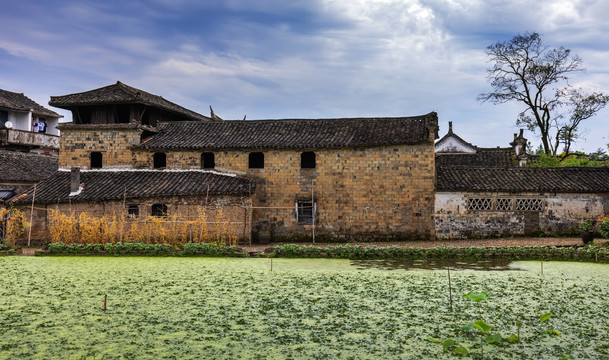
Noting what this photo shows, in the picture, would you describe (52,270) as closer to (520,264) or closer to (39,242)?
(39,242)

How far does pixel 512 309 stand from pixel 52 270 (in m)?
10.4

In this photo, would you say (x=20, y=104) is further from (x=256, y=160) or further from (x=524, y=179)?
(x=524, y=179)

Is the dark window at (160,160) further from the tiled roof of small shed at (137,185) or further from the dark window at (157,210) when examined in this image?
the dark window at (157,210)

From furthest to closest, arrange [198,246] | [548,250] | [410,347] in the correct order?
[198,246] < [548,250] < [410,347]

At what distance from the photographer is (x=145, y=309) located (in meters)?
7.86

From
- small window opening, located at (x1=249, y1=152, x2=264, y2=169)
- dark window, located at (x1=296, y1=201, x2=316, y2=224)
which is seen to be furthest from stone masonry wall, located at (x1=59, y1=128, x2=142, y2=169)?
dark window, located at (x1=296, y1=201, x2=316, y2=224)

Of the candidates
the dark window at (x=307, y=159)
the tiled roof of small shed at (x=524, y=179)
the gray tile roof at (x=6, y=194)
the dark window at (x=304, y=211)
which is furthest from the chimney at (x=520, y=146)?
the gray tile roof at (x=6, y=194)

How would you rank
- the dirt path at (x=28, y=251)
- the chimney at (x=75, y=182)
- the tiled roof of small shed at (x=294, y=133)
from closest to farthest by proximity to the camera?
the dirt path at (x=28, y=251)
the chimney at (x=75, y=182)
the tiled roof of small shed at (x=294, y=133)

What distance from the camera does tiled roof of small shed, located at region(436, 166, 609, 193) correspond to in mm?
18141

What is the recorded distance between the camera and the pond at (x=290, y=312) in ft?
19.6

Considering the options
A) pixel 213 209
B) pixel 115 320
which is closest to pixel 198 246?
pixel 213 209

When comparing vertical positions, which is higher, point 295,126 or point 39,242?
point 295,126

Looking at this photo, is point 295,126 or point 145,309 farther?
point 295,126

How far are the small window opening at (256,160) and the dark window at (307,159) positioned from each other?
1.67 meters
